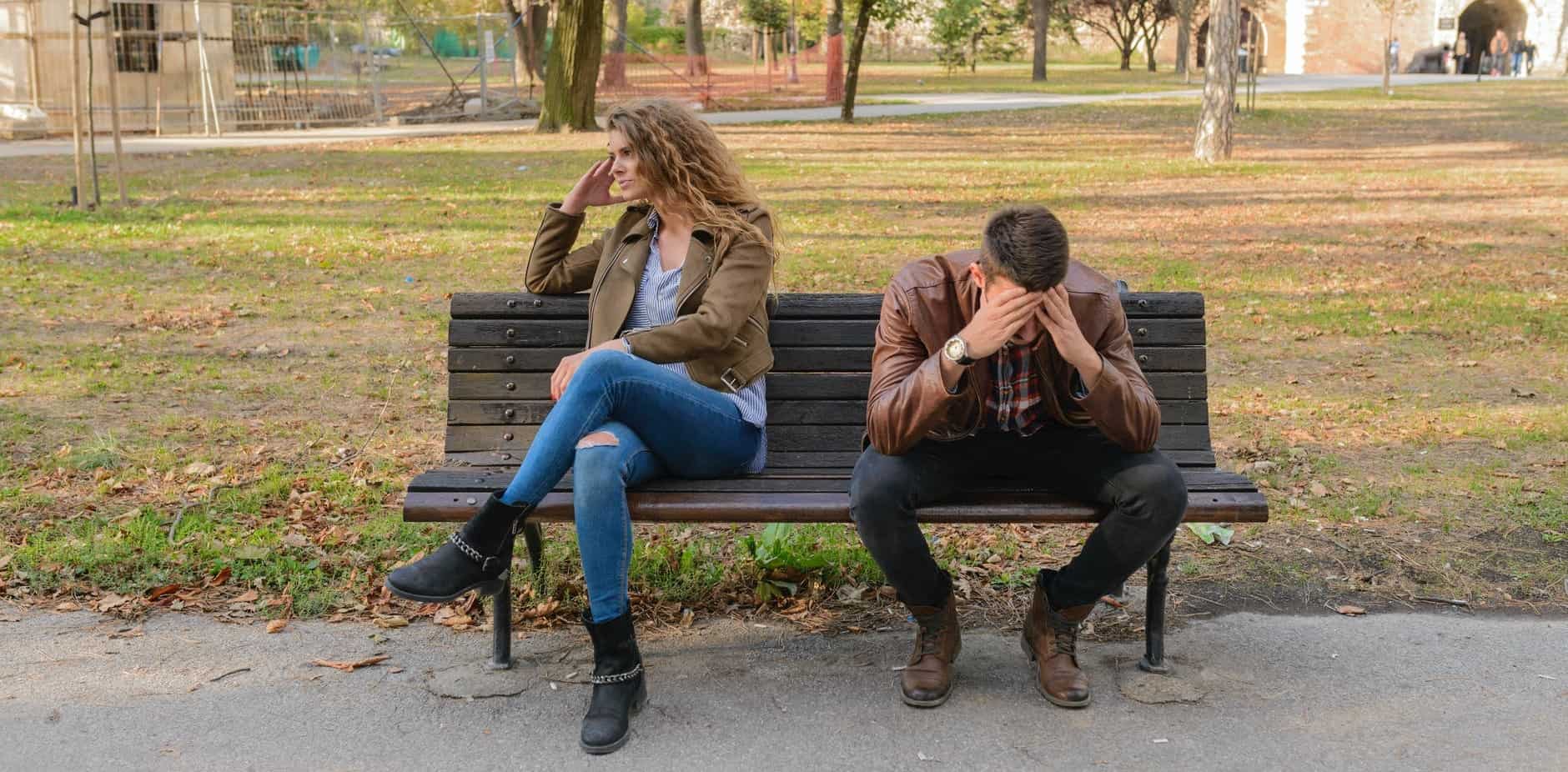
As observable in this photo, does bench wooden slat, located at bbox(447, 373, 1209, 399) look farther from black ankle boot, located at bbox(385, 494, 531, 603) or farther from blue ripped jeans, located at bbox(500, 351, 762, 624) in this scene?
black ankle boot, located at bbox(385, 494, 531, 603)

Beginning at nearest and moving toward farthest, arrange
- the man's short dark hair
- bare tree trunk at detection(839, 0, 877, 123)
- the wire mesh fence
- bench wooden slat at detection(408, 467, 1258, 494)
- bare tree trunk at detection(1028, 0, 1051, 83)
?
1. the man's short dark hair
2. bench wooden slat at detection(408, 467, 1258, 494)
3. the wire mesh fence
4. bare tree trunk at detection(839, 0, 877, 123)
5. bare tree trunk at detection(1028, 0, 1051, 83)

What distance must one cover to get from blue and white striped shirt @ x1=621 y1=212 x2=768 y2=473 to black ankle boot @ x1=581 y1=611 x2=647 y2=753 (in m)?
0.68

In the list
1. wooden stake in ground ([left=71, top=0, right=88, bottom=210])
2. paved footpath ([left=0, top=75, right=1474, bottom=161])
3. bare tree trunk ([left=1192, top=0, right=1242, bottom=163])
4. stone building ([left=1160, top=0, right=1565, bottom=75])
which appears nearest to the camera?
wooden stake in ground ([left=71, top=0, right=88, bottom=210])

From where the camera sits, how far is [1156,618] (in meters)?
3.92

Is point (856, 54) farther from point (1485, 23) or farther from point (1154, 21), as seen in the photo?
point (1485, 23)

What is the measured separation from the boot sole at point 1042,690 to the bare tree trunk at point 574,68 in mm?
19148

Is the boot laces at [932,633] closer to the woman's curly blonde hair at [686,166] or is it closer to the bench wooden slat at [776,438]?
the bench wooden slat at [776,438]

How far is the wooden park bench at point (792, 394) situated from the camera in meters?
3.92

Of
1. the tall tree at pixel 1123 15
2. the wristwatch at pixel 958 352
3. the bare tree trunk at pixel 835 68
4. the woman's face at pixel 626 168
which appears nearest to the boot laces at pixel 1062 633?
the wristwatch at pixel 958 352

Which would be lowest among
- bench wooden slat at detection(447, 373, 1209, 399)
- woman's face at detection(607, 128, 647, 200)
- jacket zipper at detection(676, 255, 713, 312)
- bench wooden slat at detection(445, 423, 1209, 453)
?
bench wooden slat at detection(445, 423, 1209, 453)

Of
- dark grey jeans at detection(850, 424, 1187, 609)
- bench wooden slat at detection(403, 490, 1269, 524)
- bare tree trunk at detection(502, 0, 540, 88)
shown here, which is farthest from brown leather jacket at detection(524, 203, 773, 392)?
bare tree trunk at detection(502, 0, 540, 88)

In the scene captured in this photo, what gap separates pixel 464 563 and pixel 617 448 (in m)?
0.47

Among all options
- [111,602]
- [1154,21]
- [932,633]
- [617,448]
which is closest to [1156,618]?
[932,633]

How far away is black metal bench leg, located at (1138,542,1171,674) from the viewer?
390cm
